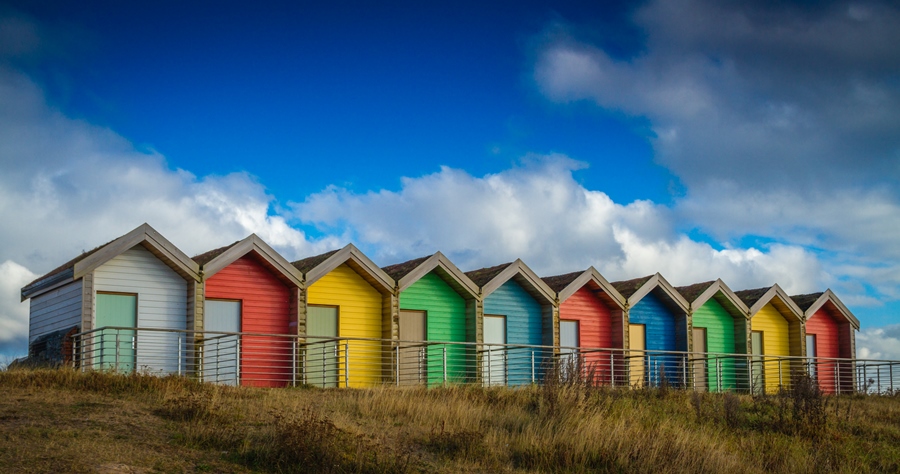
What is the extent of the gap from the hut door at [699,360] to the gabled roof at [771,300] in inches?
75.5

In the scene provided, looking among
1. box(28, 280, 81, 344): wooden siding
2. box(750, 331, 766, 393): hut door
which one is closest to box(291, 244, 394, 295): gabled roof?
box(28, 280, 81, 344): wooden siding

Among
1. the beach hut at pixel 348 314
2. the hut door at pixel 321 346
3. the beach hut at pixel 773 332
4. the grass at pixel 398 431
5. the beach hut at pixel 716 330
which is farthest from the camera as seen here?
the beach hut at pixel 773 332

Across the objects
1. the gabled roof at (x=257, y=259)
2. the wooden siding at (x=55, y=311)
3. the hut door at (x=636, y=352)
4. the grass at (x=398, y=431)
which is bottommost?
the grass at (x=398, y=431)

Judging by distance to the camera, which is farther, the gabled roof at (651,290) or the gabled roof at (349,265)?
the gabled roof at (651,290)

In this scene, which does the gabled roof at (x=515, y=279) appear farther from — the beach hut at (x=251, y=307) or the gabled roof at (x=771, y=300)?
the gabled roof at (x=771, y=300)

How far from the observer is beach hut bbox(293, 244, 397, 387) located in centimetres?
2383

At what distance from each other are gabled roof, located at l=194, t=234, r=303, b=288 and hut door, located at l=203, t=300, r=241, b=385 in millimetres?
1079

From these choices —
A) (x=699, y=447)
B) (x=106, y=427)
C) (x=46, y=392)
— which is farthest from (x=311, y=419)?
(x=699, y=447)

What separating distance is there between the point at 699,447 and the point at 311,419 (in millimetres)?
6072

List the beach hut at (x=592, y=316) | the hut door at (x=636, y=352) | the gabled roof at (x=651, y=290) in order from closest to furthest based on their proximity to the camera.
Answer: the beach hut at (x=592, y=316) → the hut door at (x=636, y=352) → the gabled roof at (x=651, y=290)

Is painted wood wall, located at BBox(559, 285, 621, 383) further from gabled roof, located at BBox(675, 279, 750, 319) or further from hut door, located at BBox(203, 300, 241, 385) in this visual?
hut door, located at BBox(203, 300, 241, 385)

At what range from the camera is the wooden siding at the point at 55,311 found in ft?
69.4

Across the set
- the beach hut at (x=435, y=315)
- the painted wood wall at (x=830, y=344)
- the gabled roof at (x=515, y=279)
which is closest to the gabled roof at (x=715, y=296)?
the painted wood wall at (x=830, y=344)

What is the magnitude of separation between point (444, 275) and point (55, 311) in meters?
10.2
